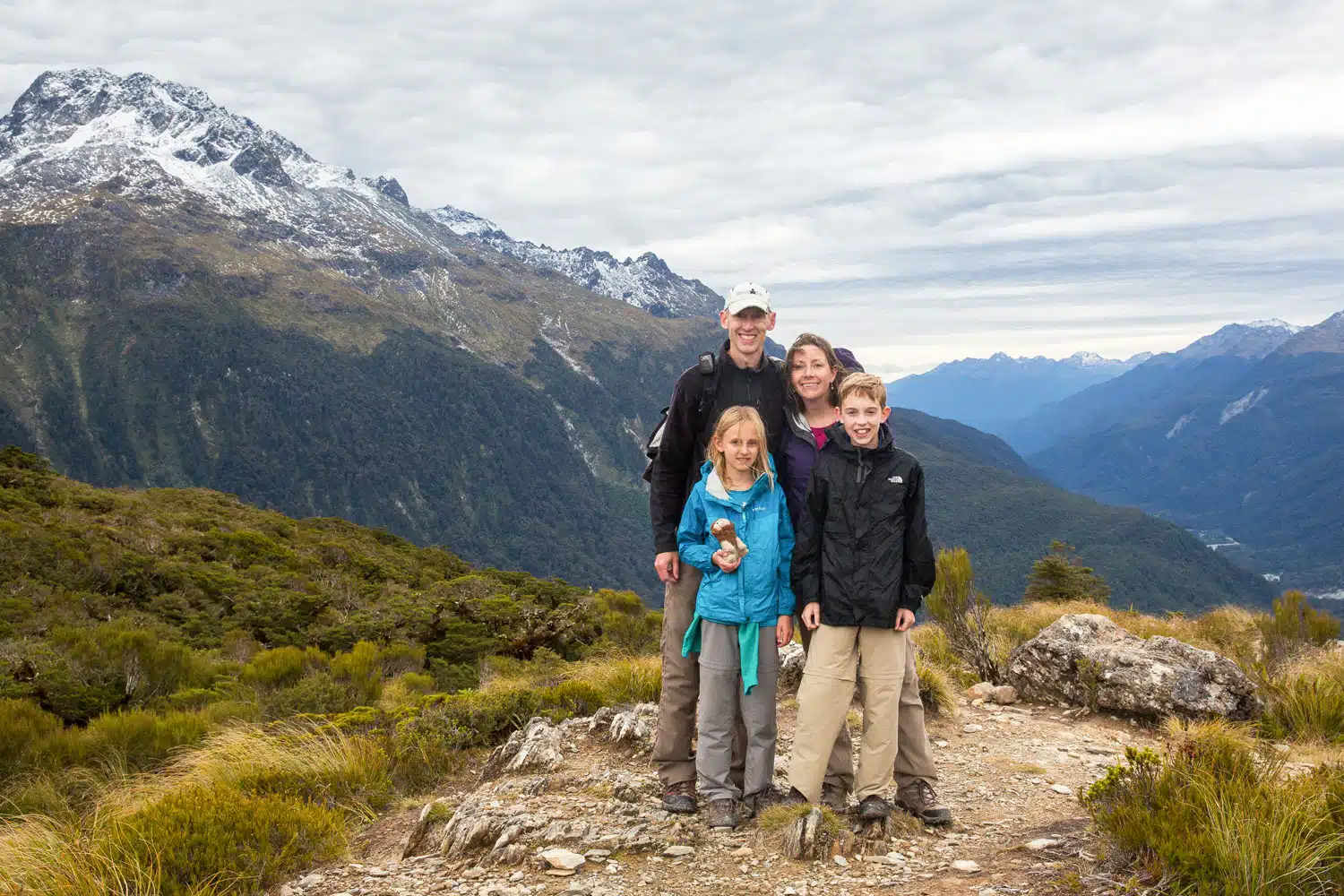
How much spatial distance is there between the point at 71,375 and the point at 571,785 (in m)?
185

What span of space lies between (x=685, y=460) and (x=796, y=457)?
0.68 m

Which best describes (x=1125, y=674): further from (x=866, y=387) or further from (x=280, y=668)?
(x=280, y=668)

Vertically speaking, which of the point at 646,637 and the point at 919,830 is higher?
the point at 919,830

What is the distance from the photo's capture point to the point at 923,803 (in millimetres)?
4621

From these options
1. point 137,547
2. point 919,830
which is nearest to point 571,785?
point 919,830

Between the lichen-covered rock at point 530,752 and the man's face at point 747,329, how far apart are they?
Result: 3431mm

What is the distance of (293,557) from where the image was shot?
21.5 m

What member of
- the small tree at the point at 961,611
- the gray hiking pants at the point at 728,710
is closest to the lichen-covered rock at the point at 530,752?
the gray hiking pants at the point at 728,710

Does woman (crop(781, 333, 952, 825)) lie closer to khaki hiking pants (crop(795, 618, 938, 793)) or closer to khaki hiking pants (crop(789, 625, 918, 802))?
khaki hiking pants (crop(795, 618, 938, 793))

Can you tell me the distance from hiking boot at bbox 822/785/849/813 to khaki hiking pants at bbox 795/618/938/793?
19mm

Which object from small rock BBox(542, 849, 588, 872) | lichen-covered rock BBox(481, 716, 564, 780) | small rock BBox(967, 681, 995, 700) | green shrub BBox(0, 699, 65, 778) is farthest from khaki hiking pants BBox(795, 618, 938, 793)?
green shrub BBox(0, 699, 65, 778)

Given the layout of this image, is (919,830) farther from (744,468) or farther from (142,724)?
(142,724)

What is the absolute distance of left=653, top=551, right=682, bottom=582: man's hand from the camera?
4.72m

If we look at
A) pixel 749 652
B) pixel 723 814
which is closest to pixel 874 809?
pixel 723 814
